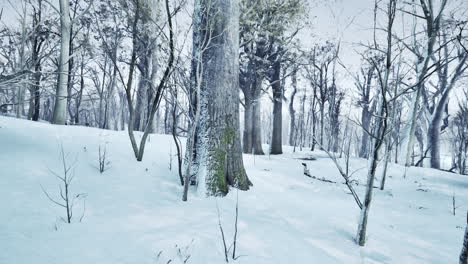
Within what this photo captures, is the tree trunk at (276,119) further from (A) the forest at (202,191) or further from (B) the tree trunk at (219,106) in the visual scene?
(B) the tree trunk at (219,106)

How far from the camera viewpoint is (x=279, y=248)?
74.9 inches

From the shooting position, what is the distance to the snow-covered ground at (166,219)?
5.52 feet

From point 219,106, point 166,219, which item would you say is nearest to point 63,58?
point 219,106

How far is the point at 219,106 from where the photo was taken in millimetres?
3078

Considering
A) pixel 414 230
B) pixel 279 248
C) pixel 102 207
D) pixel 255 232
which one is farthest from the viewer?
pixel 414 230

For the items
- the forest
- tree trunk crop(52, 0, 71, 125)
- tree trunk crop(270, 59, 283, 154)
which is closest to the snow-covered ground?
the forest

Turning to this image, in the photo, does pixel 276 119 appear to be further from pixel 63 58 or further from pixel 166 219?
pixel 166 219

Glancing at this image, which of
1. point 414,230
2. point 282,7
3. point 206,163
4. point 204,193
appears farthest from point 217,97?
point 282,7

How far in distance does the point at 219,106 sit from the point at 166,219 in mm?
1545

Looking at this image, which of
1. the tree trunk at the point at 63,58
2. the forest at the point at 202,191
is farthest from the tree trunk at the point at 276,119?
the tree trunk at the point at 63,58

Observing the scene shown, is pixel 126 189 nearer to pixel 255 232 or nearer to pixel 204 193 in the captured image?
pixel 204 193

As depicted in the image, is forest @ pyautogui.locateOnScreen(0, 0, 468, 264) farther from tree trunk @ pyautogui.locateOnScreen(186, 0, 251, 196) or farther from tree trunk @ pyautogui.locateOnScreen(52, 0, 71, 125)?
tree trunk @ pyautogui.locateOnScreen(52, 0, 71, 125)

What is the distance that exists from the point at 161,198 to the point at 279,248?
1.51m

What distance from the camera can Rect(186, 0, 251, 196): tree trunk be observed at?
9.78 ft
